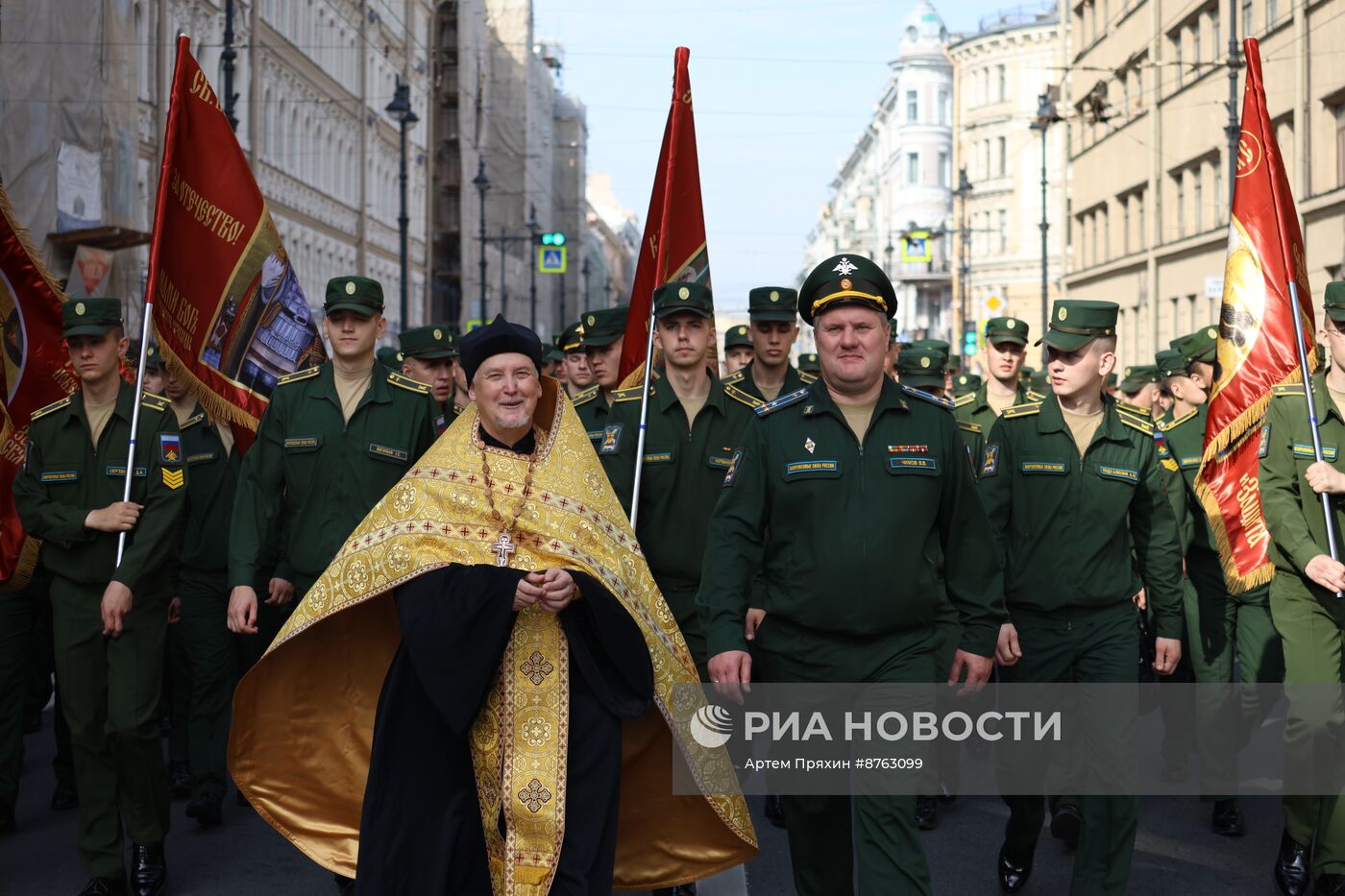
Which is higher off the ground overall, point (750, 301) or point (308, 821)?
point (750, 301)

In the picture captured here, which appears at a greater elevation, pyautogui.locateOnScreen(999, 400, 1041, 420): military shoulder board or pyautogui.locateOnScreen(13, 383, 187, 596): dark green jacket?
pyautogui.locateOnScreen(999, 400, 1041, 420): military shoulder board

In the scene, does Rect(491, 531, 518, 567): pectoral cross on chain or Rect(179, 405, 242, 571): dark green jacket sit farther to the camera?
Rect(179, 405, 242, 571): dark green jacket

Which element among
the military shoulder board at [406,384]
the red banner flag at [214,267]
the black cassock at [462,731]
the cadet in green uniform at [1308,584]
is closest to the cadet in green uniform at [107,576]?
the red banner flag at [214,267]

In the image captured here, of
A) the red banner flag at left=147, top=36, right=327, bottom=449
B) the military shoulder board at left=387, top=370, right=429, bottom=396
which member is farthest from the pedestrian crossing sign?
the military shoulder board at left=387, top=370, right=429, bottom=396

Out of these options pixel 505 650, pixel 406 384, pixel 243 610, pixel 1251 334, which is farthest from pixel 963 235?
pixel 505 650

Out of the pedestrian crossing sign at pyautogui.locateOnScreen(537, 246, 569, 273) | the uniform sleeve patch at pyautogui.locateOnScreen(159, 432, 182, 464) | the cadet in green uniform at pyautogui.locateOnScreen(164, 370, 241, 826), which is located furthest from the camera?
the pedestrian crossing sign at pyautogui.locateOnScreen(537, 246, 569, 273)

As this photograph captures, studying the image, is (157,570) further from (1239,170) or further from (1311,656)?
(1239,170)

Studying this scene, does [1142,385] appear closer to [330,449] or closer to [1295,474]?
[1295,474]

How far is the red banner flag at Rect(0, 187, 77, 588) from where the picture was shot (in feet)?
27.0

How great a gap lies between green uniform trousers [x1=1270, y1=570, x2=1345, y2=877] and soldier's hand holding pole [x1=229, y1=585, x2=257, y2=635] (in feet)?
13.7

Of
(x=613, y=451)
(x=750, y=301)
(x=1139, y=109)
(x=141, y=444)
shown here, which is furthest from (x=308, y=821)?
(x=1139, y=109)

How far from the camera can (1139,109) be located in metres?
46.0

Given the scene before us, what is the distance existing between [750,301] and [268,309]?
8.64 feet

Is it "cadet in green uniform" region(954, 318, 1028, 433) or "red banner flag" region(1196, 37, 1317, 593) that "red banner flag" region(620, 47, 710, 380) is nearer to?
"cadet in green uniform" region(954, 318, 1028, 433)
